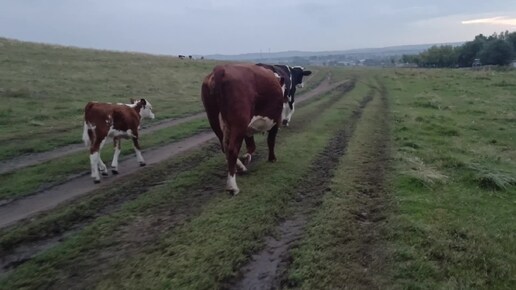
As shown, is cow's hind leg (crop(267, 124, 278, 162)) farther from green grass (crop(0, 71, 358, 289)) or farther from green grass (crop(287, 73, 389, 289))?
green grass (crop(287, 73, 389, 289))

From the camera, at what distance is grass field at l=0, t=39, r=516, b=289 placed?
4988 millimetres

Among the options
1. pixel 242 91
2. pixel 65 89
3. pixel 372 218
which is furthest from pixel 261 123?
pixel 65 89

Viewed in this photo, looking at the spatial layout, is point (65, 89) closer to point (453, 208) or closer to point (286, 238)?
point (286, 238)

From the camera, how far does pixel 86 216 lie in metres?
7.04

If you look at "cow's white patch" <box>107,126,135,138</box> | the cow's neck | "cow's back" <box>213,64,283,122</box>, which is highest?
"cow's back" <box>213,64,283,122</box>

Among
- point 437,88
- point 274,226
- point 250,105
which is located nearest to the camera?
point 274,226

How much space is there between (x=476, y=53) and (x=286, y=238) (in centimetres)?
10437

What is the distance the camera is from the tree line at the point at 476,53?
8675 cm

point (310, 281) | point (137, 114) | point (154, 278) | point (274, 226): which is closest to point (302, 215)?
point (274, 226)

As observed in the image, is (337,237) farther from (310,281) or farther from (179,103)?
(179,103)

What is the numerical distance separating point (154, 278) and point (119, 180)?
15.3 ft

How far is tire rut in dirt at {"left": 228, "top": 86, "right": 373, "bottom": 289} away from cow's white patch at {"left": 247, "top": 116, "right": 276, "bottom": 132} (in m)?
1.33

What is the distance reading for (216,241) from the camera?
583 centimetres

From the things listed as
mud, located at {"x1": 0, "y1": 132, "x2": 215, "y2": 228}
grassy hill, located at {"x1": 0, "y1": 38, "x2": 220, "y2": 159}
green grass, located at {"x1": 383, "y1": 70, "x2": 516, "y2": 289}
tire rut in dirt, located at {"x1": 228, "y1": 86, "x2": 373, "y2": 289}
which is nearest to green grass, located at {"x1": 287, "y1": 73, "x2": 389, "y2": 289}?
tire rut in dirt, located at {"x1": 228, "y1": 86, "x2": 373, "y2": 289}
